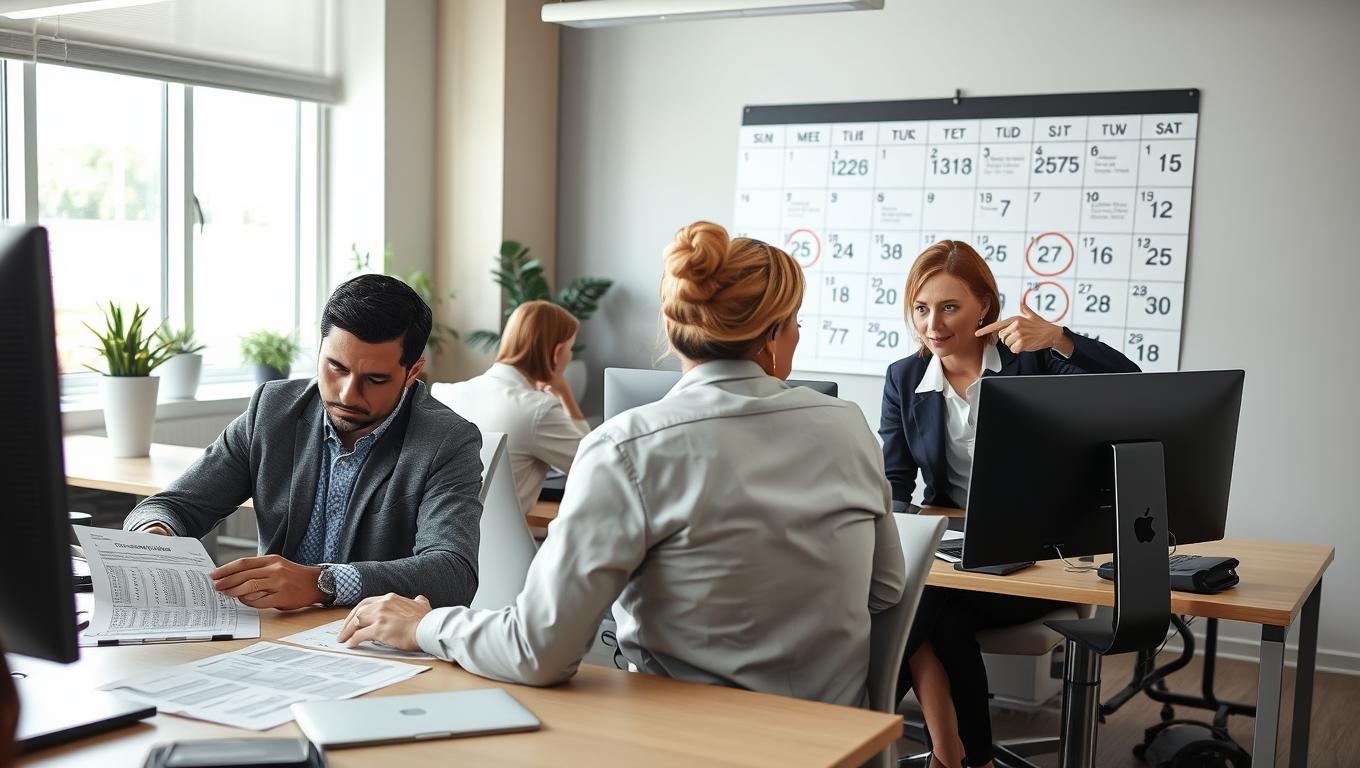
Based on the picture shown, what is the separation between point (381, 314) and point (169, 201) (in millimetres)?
3477

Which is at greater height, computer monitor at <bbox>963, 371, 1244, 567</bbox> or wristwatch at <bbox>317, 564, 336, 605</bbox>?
computer monitor at <bbox>963, 371, 1244, 567</bbox>

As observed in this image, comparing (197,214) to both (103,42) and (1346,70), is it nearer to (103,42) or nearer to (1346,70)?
(103,42)

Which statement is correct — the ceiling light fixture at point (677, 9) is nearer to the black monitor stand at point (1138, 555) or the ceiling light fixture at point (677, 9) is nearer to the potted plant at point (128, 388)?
the potted plant at point (128, 388)

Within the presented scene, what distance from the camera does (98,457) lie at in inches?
148

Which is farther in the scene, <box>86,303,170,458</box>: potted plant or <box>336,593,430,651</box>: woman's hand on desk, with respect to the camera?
<box>86,303,170,458</box>: potted plant

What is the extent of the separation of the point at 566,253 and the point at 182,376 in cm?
186

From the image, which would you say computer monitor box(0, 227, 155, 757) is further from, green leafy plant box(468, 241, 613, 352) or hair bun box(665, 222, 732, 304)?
green leafy plant box(468, 241, 613, 352)

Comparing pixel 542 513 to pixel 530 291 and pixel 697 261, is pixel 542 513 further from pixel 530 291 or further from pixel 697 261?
pixel 530 291

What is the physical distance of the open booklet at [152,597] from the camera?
1.73 metres

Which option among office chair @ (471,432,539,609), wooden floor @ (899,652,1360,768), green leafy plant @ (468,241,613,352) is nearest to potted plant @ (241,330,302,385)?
green leafy plant @ (468,241,613,352)

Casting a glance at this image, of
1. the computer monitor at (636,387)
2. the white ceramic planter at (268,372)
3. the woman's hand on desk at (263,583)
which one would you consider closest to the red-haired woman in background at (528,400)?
the computer monitor at (636,387)

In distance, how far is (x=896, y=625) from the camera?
1.83 m

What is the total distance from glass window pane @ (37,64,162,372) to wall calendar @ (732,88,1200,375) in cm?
247

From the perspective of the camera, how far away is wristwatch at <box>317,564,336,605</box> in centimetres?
192
